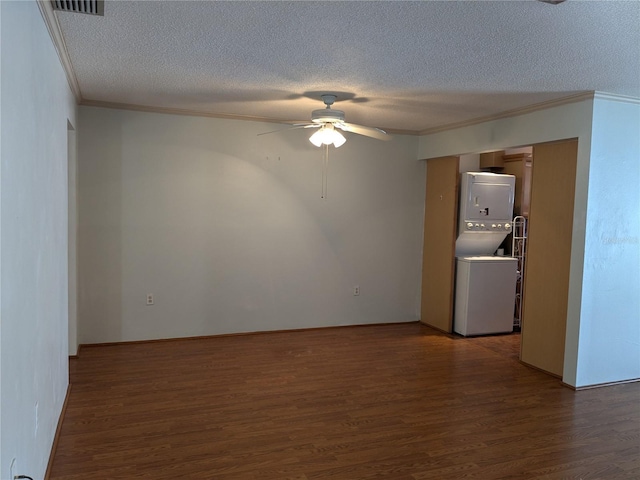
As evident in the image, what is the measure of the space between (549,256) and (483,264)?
1299 mm

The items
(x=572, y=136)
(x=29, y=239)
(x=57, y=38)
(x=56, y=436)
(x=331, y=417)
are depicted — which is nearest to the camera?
(x=29, y=239)

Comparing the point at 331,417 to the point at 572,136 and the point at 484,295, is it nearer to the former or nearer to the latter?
the point at 572,136

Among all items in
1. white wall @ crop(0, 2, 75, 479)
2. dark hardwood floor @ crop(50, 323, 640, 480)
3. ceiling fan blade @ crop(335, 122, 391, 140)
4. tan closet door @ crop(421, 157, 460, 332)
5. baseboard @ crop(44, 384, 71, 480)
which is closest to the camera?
white wall @ crop(0, 2, 75, 479)

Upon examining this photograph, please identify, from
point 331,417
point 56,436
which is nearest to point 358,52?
point 331,417

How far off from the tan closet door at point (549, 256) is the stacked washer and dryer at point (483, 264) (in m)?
1.05

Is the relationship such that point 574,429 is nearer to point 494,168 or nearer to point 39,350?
point 39,350

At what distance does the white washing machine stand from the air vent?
14.6ft

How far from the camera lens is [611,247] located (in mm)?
4133

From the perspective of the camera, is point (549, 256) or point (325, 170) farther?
point (325, 170)

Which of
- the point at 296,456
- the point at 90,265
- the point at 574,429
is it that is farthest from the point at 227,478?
the point at 90,265

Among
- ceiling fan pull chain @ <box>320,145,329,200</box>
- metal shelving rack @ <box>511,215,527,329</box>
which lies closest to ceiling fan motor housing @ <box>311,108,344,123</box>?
ceiling fan pull chain @ <box>320,145,329,200</box>

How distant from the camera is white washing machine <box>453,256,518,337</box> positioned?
576cm

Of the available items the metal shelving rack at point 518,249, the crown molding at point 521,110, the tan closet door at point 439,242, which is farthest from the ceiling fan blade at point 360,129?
the metal shelving rack at point 518,249

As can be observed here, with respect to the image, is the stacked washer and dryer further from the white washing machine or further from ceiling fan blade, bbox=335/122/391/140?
ceiling fan blade, bbox=335/122/391/140
